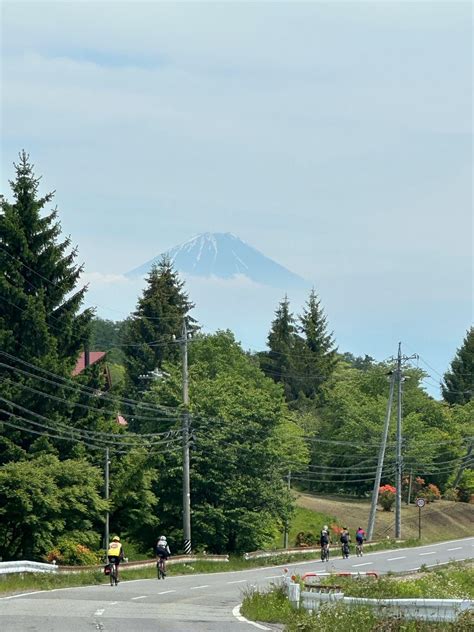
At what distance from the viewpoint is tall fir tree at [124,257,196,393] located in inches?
3907

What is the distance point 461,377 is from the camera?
14525 cm

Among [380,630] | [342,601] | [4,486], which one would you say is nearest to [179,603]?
[342,601]

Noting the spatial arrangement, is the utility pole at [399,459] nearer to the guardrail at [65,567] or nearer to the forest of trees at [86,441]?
the forest of trees at [86,441]

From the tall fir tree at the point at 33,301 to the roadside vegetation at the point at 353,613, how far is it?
33.0 m

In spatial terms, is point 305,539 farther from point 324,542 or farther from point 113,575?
point 113,575

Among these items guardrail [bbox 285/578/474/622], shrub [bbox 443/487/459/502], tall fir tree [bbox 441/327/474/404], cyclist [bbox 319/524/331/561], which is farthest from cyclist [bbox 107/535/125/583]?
tall fir tree [bbox 441/327/474/404]

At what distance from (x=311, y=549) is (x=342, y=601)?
4178 cm

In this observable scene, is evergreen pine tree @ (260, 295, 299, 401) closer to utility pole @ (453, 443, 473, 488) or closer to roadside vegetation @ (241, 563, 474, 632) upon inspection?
utility pole @ (453, 443, 473, 488)

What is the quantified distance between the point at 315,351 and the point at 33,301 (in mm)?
81341

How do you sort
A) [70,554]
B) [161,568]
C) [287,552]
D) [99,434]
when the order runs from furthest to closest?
1. [99,434]
2. [287,552]
3. [70,554]
4. [161,568]

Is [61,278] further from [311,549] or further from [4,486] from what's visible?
[311,549]

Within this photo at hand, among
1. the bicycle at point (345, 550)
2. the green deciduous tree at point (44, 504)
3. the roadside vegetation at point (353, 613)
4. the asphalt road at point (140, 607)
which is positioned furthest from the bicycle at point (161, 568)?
the bicycle at point (345, 550)

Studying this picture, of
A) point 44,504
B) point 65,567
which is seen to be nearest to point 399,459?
point 44,504

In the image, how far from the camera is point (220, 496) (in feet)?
199
